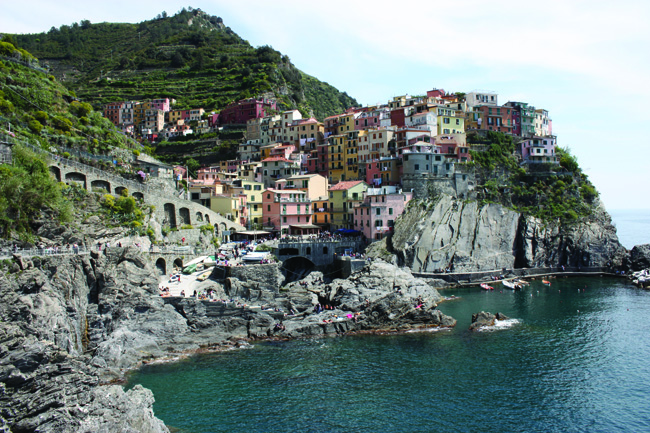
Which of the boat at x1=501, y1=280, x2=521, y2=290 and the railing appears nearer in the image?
the railing

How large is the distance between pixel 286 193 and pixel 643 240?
108059mm

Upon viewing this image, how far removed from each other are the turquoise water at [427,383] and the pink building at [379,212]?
22.9 m

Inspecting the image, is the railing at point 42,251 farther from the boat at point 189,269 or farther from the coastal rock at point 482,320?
the coastal rock at point 482,320

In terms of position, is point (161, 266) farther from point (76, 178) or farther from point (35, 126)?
point (35, 126)

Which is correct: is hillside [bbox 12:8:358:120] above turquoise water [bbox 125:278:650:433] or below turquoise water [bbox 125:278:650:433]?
above

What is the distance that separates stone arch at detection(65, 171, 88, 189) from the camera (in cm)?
4997

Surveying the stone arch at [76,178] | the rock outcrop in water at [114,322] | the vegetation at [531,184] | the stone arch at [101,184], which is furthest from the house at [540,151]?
the stone arch at [76,178]

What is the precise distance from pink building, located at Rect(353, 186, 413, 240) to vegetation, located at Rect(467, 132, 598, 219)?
13517 millimetres

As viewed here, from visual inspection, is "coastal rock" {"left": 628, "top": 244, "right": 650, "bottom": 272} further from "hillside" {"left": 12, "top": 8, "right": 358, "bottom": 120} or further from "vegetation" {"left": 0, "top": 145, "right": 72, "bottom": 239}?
"hillside" {"left": 12, "top": 8, "right": 358, "bottom": 120}

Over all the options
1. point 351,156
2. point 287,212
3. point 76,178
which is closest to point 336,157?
point 351,156

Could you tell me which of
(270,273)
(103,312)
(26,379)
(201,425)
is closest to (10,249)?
(103,312)

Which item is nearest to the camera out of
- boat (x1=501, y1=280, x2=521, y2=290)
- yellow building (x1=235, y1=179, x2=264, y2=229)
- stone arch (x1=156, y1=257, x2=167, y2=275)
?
stone arch (x1=156, y1=257, x2=167, y2=275)

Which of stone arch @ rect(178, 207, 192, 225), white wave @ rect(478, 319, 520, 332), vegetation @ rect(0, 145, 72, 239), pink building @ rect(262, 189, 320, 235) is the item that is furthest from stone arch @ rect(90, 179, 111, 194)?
white wave @ rect(478, 319, 520, 332)

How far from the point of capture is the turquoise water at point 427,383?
27828 millimetres
